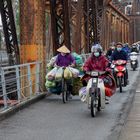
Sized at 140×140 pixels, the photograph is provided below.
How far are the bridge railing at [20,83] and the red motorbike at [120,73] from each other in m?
3.57

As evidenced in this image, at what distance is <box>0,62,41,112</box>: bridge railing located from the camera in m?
13.4

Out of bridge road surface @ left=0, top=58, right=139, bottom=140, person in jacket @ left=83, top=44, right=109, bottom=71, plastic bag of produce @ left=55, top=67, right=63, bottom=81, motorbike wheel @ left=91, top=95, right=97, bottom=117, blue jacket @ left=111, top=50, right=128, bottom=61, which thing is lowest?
bridge road surface @ left=0, top=58, right=139, bottom=140

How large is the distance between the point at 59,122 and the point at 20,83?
3.78m

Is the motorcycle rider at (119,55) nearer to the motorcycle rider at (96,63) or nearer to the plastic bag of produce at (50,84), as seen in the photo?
the plastic bag of produce at (50,84)

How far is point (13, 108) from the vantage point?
492 inches

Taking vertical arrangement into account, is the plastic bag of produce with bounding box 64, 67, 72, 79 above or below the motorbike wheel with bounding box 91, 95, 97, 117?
above

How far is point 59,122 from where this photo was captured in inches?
448

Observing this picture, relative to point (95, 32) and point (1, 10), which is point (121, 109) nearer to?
point (1, 10)

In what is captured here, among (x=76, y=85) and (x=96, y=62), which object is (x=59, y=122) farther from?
(x=76, y=85)

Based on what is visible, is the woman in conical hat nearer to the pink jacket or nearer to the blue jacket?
the pink jacket

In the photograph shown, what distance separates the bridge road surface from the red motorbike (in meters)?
3.86

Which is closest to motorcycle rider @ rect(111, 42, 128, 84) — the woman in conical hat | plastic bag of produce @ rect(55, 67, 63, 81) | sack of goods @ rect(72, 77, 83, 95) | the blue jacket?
the blue jacket

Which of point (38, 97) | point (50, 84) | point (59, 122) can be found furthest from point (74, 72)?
point (59, 122)

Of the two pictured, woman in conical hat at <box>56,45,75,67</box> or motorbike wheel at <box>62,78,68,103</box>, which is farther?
woman in conical hat at <box>56,45,75,67</box>
